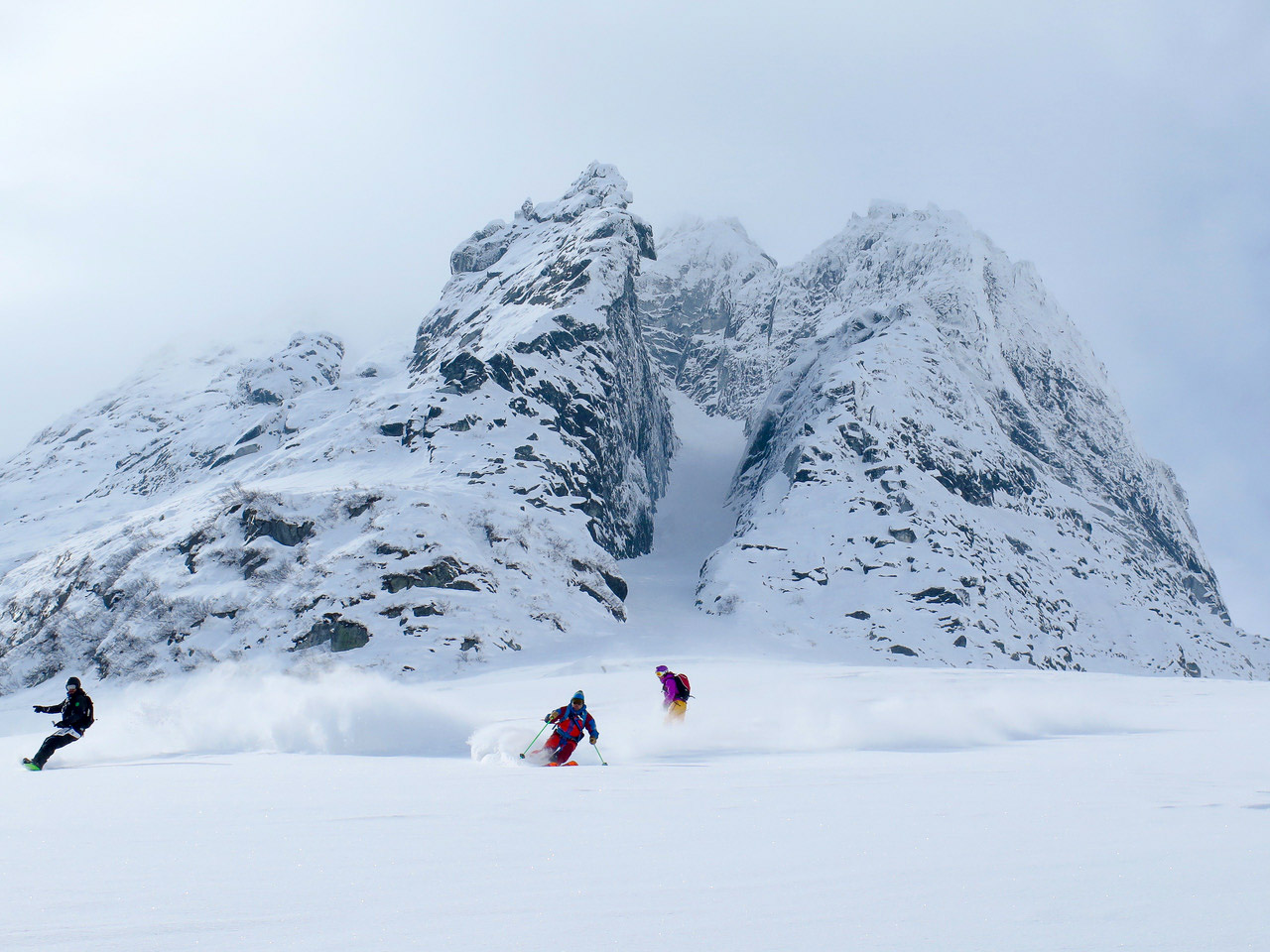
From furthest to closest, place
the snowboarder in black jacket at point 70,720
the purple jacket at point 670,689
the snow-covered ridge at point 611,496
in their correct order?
the snow-covered ridge at point 611,496 < the purple jacket at point 670,689 < the snowboarder in black jacket at point 70,720

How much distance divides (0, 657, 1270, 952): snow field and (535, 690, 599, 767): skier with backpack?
2.11ft

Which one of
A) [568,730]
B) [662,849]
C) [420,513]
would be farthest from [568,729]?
[420,513]

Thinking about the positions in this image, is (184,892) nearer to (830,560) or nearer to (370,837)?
(370,837)

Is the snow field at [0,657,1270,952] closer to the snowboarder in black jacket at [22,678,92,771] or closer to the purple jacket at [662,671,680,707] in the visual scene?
the snowboarder in black jacket at [22,678,92,771]

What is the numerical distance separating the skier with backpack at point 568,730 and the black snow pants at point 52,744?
7.68m

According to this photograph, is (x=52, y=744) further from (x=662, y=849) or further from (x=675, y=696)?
(x=662, y=849)

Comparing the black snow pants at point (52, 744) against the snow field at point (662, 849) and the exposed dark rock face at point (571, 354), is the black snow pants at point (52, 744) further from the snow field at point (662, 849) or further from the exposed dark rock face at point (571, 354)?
the exposed dark rock face at point (571, 354)

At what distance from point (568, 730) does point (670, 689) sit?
12.4ft

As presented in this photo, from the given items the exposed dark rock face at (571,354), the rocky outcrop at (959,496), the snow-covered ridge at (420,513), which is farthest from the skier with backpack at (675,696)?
the exposed dark rock face at (571,354)

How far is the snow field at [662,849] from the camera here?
315cm

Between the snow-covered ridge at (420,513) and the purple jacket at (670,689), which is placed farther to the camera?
the snow-covered ridge at (420,513)

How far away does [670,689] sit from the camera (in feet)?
50.0

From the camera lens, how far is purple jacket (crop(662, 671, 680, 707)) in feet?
49.5

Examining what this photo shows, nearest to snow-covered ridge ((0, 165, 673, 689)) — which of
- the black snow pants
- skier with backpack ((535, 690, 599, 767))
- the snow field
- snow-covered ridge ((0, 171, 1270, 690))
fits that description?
snow-covered ridge ((0, 171, 1270, 690))
